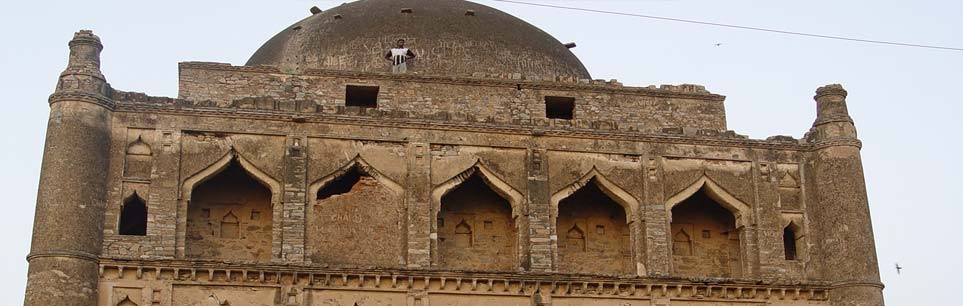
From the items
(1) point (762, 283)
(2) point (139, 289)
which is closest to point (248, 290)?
(2) point (139, 289)

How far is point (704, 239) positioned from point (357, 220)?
574 centimetres

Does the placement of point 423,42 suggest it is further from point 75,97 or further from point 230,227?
point 75,97

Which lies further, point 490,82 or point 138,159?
point 490,82

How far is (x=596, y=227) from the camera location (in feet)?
80.4

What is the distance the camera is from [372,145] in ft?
76.1

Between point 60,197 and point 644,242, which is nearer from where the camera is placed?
point 60,197

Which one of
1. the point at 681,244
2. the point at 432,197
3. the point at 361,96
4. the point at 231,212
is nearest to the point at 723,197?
the point at 681,244

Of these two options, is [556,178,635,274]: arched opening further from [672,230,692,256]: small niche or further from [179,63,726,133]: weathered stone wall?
[179,63,726,133]: weathered stone wall

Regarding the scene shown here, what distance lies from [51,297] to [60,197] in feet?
4.79

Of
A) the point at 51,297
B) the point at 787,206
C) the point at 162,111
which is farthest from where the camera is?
the point at 787,206

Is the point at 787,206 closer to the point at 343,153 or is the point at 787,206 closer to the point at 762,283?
the point at 762,283

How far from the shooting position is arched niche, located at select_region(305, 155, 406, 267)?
74.3ft

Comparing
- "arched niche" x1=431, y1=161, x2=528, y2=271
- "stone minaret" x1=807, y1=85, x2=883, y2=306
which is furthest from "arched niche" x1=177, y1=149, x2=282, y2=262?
"stone minaret" x1=807, y1=85, x2=883, y2=306

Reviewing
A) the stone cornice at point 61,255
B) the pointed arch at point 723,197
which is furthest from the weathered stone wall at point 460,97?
the stone cornice at point 61,255
